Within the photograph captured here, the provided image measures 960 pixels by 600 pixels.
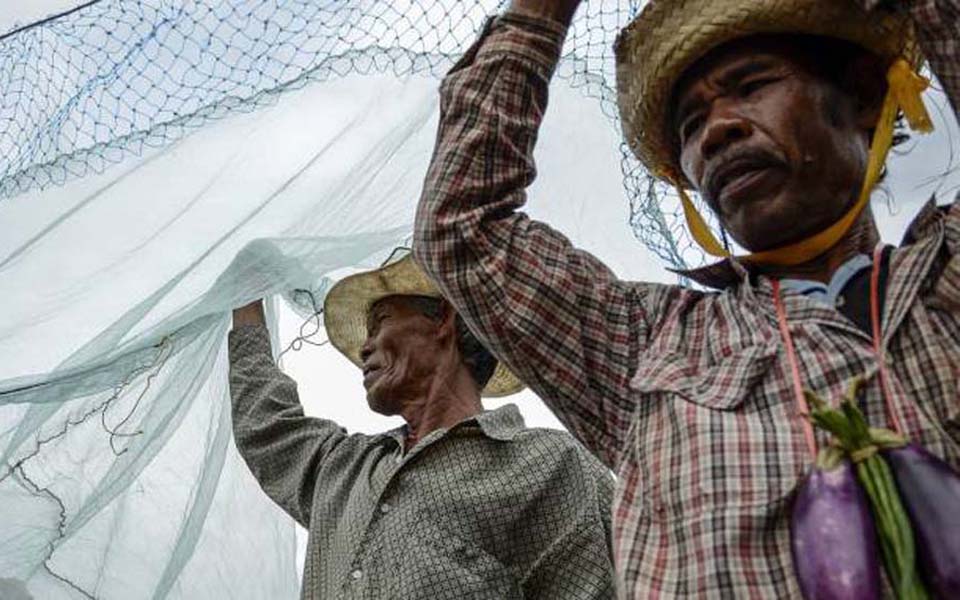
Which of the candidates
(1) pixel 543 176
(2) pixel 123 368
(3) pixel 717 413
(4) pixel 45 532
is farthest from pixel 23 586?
(3) pixel 717 413

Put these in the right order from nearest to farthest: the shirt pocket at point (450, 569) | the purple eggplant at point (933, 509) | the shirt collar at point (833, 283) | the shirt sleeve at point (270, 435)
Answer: the purple eggplant at point (933, 509), the shirt collar at point (833, 283), the shirt pocket at point (450, 569), the shirt sleeve at point (270, 435)

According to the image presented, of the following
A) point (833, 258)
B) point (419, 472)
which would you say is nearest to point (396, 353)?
point (419, 472)

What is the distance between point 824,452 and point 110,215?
6.11 ft

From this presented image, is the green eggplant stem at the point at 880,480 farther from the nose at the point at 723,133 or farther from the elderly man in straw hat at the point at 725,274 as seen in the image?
the nose at the point at 723,133

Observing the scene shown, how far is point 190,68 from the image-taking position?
261 centimetres

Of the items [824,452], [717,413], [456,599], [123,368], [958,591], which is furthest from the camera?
[123,368]

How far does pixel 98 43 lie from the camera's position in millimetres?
2707

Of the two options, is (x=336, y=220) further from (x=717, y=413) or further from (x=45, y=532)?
(x=717, y=413)

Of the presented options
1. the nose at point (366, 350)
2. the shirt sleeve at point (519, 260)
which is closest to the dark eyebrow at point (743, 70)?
the shirt sleeve at point (519, 260)

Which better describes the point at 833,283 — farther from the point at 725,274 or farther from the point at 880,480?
the point at 880,480

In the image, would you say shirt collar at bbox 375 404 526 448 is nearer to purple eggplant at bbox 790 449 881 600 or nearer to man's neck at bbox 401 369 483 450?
man's neck at bbox 401 369 483 450

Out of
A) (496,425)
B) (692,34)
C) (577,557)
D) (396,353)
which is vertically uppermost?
(692,34)

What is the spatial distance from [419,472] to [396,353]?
539 millimetres

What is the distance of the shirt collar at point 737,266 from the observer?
4.93ft
